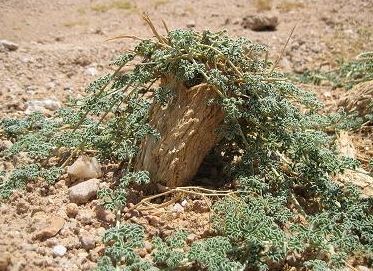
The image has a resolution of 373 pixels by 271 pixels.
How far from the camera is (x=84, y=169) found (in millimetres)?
2730

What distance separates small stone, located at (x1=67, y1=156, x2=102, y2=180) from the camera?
2.73 metres

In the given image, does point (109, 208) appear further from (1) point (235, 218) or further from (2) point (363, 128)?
(2) point (363, 128)

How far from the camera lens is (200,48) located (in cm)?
262

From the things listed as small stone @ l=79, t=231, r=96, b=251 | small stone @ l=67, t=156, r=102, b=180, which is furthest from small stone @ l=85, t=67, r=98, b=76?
small stone @ l=79, t=231, r=96, b=251

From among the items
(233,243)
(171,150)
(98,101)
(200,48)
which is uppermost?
(200,48)

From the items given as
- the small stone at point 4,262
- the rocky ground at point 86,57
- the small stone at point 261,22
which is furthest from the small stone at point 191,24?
the small stone at point 4,262

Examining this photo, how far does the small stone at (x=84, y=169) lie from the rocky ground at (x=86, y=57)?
24mm

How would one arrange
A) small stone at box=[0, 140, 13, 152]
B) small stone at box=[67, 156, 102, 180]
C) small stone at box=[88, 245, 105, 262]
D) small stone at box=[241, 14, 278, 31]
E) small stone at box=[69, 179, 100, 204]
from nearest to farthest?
small stone at box=[88, 245, 105, 262] → small stone at box=[69, 179, 100, 204] → small stone at box=[67, 156, 102, 180] → small stone at box=[0, 140, 13, 152] → small stone at box=[241, 14, 278, 31]

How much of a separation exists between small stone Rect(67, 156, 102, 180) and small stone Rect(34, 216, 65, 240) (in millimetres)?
327

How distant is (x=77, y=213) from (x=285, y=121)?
1188mm

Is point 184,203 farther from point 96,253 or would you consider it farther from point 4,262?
point 4,262

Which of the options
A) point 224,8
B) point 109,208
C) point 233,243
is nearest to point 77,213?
point 109,208

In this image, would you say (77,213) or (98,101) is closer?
(77,213)

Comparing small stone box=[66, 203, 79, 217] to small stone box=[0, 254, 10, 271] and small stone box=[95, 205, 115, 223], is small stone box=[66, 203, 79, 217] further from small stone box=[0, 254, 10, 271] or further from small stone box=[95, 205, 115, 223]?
small stone box=[0, 254, 10, 271]
